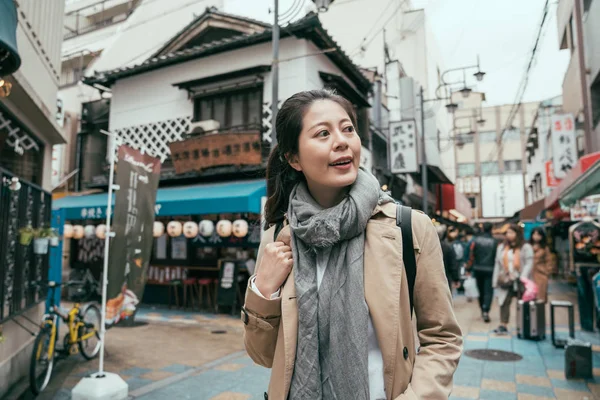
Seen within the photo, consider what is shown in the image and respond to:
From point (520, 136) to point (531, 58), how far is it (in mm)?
43375

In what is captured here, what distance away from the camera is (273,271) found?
161 centimetres

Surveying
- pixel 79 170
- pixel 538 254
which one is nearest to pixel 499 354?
pixel 538 254

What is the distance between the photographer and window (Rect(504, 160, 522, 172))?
48.4 metres

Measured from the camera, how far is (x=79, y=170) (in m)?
15.4

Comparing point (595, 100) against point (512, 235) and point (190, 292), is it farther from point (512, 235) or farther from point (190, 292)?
point (190, 292)

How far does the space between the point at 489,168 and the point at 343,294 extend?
51558 mm

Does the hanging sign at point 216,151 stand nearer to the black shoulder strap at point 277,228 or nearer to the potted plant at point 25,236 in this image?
the potted plant at point 25,236

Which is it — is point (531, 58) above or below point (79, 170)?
above

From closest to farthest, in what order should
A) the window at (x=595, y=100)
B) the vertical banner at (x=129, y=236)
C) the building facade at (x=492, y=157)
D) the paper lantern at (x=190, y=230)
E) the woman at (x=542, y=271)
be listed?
the vertical banner at (x=129, y=236) → the woman at (x=542, y=271) → the paper lantern at (x=190, y=230) → the window at (x=595, y=100) → the building facade at (x=492, y=157)

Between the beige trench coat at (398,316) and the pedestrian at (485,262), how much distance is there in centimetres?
867

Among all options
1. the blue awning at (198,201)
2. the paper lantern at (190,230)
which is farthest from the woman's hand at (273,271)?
the paper lantern at (190,230)

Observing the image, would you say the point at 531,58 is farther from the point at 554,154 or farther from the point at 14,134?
the point at 14,134

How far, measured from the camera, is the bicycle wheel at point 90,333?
6750 mm

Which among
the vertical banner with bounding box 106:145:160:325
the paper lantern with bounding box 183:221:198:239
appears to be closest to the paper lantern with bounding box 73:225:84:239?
the paper lantern with bounding box 183:221:198:239
